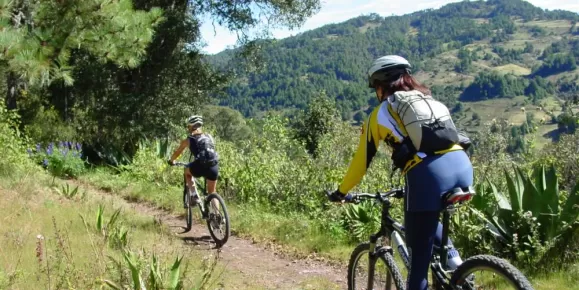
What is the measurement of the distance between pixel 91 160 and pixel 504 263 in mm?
14701

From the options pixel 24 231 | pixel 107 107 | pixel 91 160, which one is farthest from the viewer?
pixel 107 107

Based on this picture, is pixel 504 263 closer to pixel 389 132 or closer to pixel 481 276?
pixel 481 276

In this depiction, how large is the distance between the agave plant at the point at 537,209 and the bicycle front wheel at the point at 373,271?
1990 millimetres

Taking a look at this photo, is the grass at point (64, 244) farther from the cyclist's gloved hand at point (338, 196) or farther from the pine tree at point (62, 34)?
the pine tree at point (62, 34)

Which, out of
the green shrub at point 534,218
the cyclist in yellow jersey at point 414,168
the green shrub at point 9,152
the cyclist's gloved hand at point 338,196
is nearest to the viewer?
the cyclist in yellow jersey at point 414,168

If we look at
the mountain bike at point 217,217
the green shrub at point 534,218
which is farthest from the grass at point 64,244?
the green shrub at point 534,218

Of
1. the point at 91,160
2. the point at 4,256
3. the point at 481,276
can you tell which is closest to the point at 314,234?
the point at 4,256

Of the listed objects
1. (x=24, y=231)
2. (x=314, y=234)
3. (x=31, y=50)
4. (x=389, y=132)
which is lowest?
(x=314, y=234)

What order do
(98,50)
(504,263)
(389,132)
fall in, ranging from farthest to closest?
(98,50), (389,132), (504,263)

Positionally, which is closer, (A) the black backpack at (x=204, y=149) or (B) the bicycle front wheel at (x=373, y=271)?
(B) the bicycle front wheel at (x=373, y=271)

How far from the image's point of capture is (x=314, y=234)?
7.77 meters

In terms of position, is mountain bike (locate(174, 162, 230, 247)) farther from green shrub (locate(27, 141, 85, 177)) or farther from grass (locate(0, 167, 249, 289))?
green shrub (locate(27, 141, 85, 177))

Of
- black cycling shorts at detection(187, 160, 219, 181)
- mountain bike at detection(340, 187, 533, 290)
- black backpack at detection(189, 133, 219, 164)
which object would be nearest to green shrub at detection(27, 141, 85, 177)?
black cycling shorts at detection(187, 160, 219, 181)

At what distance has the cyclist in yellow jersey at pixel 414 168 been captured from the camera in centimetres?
311
